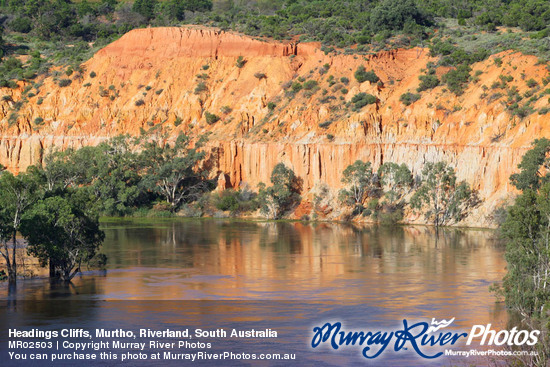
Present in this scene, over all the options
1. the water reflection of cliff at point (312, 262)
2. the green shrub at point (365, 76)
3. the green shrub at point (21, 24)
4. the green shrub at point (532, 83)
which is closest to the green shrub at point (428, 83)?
the green shrub at point (365, 76)

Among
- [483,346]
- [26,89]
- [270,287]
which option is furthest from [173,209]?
[483,346]

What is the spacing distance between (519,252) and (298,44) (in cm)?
6168

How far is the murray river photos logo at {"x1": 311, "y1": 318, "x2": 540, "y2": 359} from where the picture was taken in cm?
2905

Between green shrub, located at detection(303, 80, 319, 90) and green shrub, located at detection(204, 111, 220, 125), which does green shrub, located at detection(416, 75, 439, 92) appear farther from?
green shrub, located at detection(204, 111, 220, 125)

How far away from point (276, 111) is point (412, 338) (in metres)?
54.8

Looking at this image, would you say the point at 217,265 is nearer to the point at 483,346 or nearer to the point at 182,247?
the point at 182,247

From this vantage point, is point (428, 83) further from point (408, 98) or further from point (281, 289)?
point (281, 289)

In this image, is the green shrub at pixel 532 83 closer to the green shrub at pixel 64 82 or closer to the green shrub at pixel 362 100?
the green shrub at pixel 362 100

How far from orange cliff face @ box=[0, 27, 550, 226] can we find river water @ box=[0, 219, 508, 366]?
11543 millimetres

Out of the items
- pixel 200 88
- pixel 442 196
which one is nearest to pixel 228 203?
pixel 200 88

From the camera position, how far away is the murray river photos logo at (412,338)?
29.0 m

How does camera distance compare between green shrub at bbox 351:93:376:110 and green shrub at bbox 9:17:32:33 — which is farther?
green shrub at bbox 9:17:32:33

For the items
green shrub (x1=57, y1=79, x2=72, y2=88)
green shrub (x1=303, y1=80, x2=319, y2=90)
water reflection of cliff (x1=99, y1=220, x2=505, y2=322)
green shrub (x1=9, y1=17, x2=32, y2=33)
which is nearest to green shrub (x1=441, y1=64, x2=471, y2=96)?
green shrub (x1=303, y1=80, x2=319, y2=90)

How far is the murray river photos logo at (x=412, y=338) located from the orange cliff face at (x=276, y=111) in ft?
113
